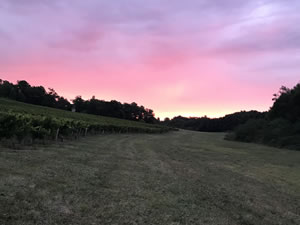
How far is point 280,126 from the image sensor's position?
41.9 meters

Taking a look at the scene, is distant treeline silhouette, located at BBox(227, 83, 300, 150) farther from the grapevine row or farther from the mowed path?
the mowed path

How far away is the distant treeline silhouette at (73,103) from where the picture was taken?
10825 centimetres

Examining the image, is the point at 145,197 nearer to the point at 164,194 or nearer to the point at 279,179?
the point at 164,194

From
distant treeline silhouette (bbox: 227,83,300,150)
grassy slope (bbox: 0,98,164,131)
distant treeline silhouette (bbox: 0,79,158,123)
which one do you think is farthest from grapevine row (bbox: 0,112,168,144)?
distant treeline silhouette (bbox: 0,79,158,123)

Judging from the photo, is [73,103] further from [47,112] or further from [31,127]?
[31,127]

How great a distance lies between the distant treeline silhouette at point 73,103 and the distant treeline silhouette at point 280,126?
75.2 metres

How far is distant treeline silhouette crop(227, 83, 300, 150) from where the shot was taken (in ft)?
124

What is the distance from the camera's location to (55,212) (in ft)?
17.2

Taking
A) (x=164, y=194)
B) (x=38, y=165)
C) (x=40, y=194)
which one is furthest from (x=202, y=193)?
(x=38, y=165)

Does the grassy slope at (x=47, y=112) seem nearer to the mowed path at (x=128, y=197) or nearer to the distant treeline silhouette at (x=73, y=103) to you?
the mowed path at (x=128, y=197)

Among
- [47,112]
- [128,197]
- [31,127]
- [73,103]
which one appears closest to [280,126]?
[47,112]

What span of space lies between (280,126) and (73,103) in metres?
106

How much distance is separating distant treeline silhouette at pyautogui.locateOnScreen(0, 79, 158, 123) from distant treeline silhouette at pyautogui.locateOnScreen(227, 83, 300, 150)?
247ft

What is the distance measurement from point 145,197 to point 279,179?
7.26m
